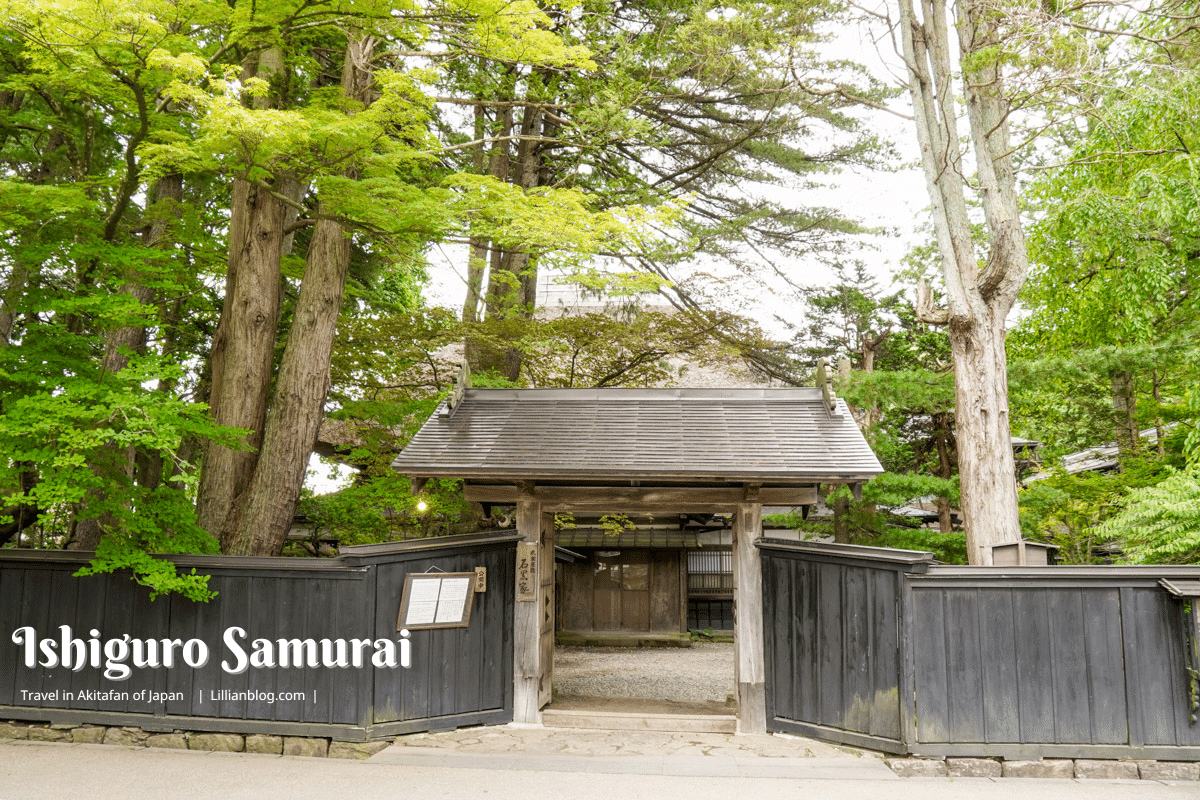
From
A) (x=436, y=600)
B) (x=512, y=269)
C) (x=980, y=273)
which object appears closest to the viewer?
(x=436, y=600)

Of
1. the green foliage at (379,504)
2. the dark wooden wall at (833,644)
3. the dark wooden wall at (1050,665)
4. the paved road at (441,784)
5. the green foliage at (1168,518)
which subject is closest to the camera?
the paved road at (441,784)

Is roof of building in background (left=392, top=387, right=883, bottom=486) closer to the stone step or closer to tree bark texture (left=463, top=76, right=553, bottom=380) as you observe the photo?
the stone step

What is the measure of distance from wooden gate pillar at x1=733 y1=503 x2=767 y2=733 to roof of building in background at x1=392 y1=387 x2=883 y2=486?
530 millimetres

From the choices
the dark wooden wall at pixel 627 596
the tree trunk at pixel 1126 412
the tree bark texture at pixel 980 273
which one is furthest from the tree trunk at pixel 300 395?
the tree trunk at pixel 1126 412

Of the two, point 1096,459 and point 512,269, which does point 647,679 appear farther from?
point 1096,459

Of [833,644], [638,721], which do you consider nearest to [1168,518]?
[833,644]

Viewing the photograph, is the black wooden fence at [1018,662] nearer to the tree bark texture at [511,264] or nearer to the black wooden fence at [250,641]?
the black wooden fence at [250,641]

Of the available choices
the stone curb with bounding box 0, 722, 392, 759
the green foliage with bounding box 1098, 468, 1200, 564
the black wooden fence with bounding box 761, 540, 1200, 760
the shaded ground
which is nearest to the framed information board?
the stone curb with bounding box 0, 722, 392, 759

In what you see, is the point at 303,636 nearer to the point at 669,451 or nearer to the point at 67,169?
the point at 669,451

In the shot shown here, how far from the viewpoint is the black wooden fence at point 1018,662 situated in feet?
20.4

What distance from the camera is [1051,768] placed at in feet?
20.5

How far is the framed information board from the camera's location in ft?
23.5

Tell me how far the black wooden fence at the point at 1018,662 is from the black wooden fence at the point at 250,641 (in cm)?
415

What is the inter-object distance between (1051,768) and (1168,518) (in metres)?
3.47
